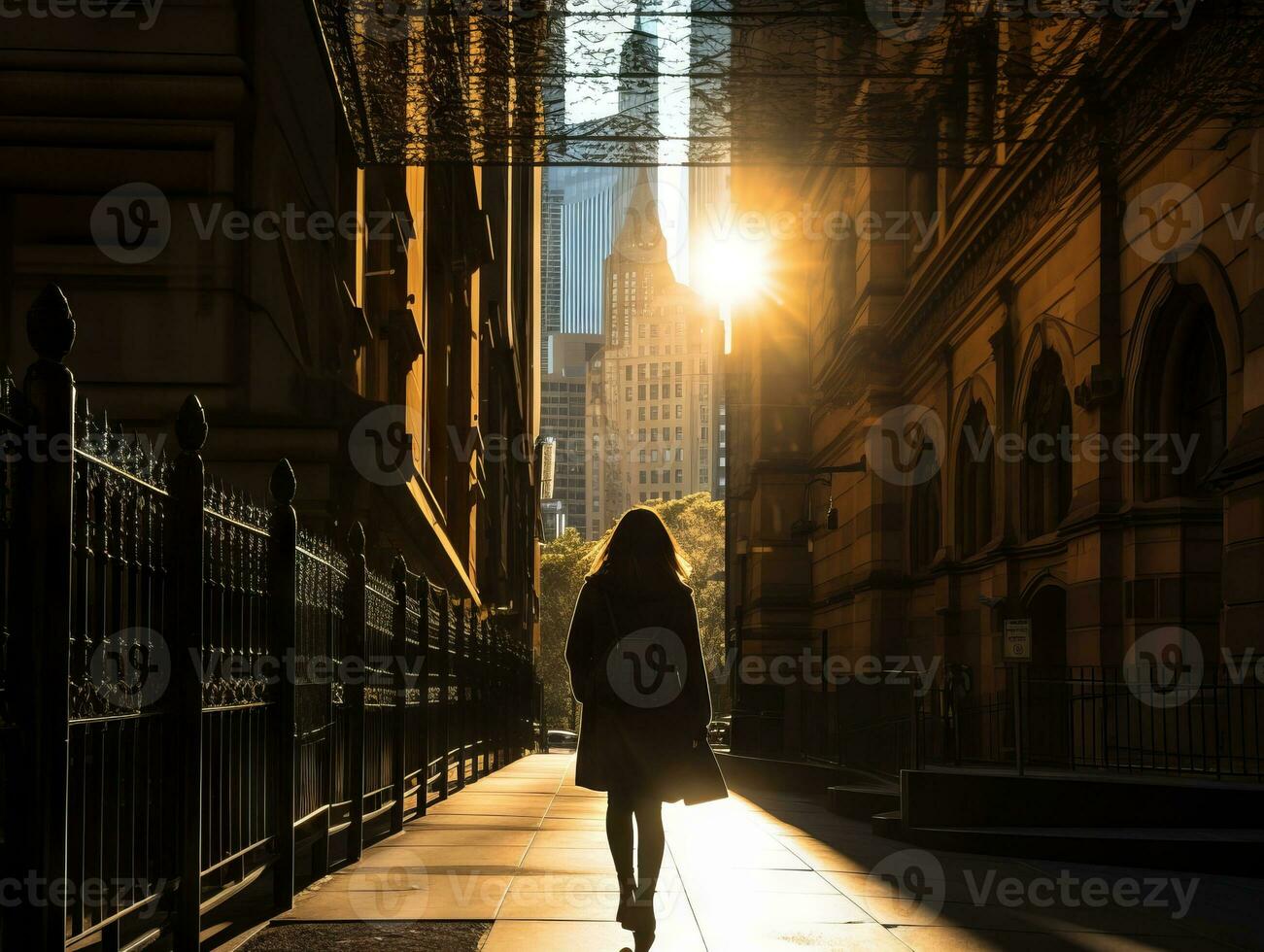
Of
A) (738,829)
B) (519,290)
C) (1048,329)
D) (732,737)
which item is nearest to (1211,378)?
(1048,329)

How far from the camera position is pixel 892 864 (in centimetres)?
1093

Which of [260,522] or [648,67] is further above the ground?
[648,67]

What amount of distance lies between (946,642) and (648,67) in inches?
697

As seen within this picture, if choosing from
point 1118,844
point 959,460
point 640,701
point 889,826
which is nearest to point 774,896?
point 640,701

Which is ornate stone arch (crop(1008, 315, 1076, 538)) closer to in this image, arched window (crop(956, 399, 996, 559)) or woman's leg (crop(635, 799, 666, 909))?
arched window (crop(956, 399, 996, 559))

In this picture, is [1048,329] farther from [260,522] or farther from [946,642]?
[260,522]

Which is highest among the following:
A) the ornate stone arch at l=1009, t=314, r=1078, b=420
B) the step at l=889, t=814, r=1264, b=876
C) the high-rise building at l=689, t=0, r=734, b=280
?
the high-rise building at l=689, t=0, r=734, b=280

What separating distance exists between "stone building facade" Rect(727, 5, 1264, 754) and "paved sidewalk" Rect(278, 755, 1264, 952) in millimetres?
4372

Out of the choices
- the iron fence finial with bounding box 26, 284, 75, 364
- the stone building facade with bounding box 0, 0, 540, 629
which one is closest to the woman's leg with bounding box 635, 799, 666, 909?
the iron fence finial with bounding box 26, 284, 75, 364

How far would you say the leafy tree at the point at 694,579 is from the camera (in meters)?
92.3

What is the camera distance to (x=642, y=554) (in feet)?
24.0

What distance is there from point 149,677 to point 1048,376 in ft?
63.8

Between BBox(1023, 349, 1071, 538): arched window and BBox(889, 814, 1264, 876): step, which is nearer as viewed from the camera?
BBox(889, 814, 1264, 876): step

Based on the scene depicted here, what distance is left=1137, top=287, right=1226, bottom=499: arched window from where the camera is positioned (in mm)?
17078
